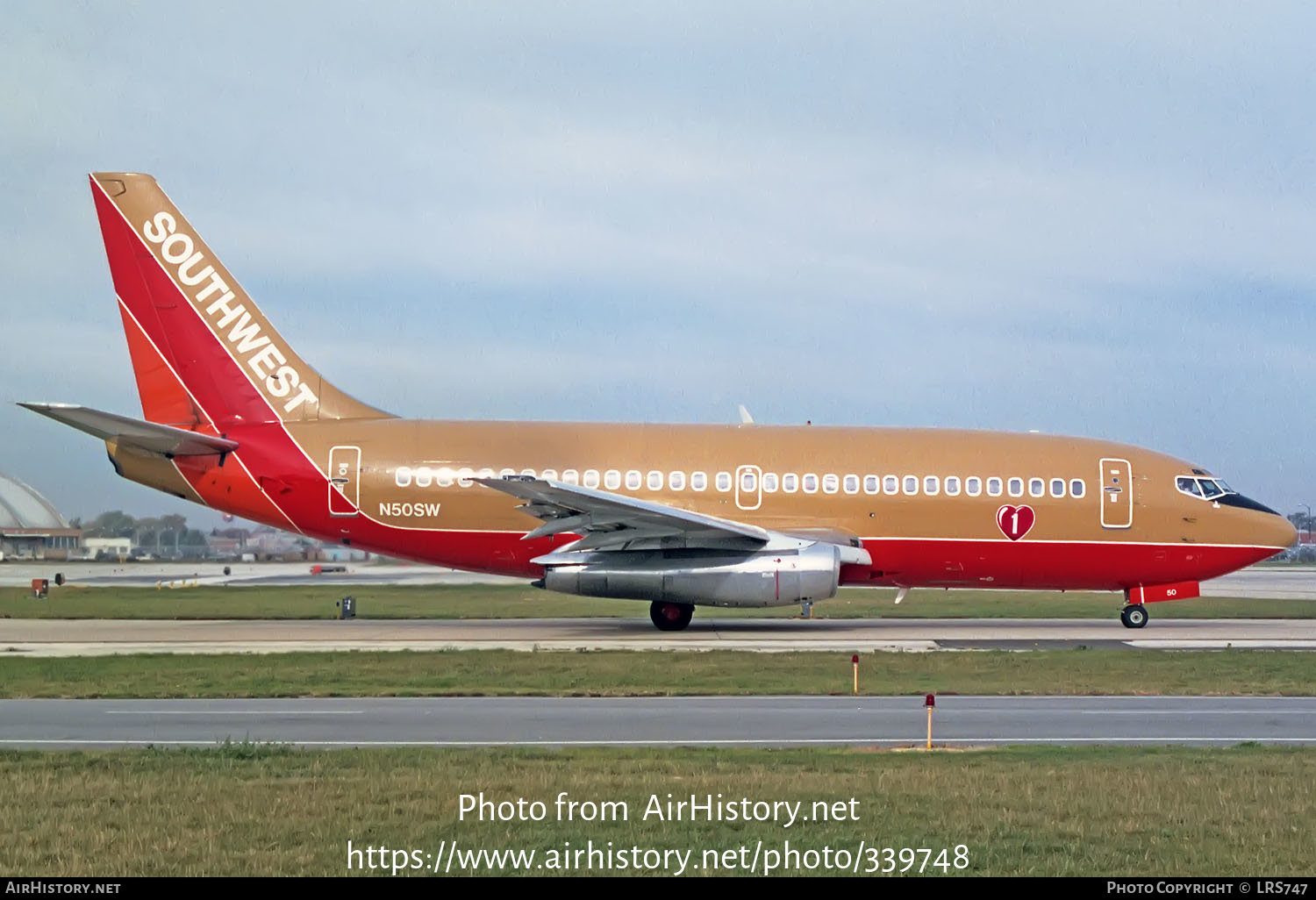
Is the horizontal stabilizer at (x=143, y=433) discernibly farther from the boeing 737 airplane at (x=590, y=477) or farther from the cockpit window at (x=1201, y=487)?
the cockpit window at (x=1201, y=487)

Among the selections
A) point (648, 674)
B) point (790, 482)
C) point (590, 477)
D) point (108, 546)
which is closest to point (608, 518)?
point (590, 477)

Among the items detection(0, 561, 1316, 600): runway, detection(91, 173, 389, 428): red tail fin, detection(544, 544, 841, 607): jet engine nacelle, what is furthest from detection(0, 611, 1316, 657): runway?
detection(0, 561, 1316, 600): runway

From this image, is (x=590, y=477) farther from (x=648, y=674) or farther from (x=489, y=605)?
(x=489, y=605)

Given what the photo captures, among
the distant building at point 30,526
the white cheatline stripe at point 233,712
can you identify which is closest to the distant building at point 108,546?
the distant building at point 30,526

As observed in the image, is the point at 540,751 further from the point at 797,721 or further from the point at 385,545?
the point at 385,545

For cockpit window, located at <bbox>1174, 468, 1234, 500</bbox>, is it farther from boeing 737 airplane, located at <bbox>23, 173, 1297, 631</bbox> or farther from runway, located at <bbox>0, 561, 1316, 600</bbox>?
runway, located at <bbox>0, 561, 1316, 600</bbox>

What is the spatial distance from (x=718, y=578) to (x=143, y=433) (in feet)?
38.6

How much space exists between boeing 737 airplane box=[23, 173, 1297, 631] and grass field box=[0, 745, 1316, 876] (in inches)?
633

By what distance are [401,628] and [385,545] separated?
5.85 feet

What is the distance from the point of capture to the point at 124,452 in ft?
93.4

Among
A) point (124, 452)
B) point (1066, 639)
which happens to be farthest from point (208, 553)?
point (1066, 639)

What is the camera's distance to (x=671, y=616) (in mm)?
28922

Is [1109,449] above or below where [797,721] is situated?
above

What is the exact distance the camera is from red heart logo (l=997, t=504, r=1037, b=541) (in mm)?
29281
